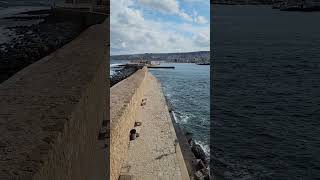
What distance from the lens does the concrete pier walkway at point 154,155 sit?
13113 mm

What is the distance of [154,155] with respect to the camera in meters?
15.4

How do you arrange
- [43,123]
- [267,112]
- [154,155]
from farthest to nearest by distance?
[267,112] < [154,155] < [43,123]

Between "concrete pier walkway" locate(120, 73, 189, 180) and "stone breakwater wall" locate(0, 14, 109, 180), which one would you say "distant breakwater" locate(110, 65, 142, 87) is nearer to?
"concrete pier walkway" locate(120, 73, 189, 180)

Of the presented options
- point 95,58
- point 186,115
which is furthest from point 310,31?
point 95,58

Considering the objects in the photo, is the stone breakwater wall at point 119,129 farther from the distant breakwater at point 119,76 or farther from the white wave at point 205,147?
the distant breakwater at point 119,76

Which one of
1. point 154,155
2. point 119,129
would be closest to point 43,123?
point 119,129

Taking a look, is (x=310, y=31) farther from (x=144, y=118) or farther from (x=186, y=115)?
(x=144, y=118)

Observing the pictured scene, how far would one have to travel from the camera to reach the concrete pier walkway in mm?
13113

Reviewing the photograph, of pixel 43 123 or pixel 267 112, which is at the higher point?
pixel 43 123

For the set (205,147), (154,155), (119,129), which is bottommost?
(205,147)

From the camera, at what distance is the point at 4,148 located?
2795 mm

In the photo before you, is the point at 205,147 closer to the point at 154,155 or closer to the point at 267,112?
the point at 154,155

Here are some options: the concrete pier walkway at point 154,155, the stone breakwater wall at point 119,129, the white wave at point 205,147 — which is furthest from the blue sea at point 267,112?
the stone breakwater wall at point 119,129

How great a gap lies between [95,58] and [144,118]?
16.7 m
